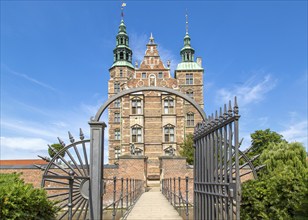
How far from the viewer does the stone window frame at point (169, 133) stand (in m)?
27.8

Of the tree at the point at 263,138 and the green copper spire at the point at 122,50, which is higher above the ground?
the green copper spire at the point at 122,50

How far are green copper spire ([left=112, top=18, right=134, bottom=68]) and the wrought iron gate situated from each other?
2911cm

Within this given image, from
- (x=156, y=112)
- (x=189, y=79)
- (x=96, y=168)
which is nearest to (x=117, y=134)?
(x=156, y=112)

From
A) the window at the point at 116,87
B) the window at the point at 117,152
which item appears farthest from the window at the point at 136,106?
the window at the point at 117,152

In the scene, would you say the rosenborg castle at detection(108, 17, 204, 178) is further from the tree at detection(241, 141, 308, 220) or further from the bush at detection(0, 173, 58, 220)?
the bush at detection(0, 173, 58, 220)

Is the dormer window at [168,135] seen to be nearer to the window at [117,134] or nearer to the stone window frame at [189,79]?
the stone window frame at [189,79]

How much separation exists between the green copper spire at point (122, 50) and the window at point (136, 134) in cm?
842

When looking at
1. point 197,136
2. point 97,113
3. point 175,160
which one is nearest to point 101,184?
point 97,113

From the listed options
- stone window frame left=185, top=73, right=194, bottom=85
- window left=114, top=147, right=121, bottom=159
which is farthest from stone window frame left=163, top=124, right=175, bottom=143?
window left=114, top=147, right=121, bottom=159

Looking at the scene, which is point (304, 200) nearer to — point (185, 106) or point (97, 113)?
point (97, 113)

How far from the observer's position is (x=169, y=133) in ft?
91.4

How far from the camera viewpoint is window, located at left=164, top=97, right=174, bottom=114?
28297mm

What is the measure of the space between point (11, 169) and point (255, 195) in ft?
44.5

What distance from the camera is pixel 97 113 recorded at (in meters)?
4.88
